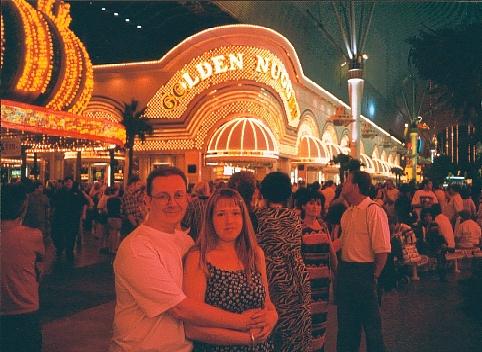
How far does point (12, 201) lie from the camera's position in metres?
3.97

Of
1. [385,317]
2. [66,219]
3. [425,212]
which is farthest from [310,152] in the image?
[385,317]

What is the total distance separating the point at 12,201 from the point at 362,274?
3.07 metres

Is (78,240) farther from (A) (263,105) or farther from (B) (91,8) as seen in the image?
(B) (91,8)

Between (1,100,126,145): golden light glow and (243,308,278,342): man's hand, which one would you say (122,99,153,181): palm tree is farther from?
(243,308,278,342): man's hand

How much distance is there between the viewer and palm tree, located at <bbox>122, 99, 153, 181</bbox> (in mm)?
26000

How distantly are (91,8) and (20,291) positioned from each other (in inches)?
1635

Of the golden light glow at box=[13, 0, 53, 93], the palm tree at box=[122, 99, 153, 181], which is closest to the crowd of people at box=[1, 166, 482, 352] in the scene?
the golden light glow at box=[13, 0, 53, 93]

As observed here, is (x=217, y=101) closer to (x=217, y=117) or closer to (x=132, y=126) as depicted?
(x=217, y=117)

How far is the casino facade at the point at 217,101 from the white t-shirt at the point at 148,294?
69.0 feet

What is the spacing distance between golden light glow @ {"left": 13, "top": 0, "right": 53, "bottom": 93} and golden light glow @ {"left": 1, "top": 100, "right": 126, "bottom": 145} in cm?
80

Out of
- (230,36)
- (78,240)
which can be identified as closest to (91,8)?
(230,36)

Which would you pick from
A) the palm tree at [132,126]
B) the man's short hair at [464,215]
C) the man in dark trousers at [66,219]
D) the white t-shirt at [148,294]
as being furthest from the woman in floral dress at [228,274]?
the palm tree at [132,126]

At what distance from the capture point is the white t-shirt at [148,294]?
251cm

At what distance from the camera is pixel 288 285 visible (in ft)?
13.0
